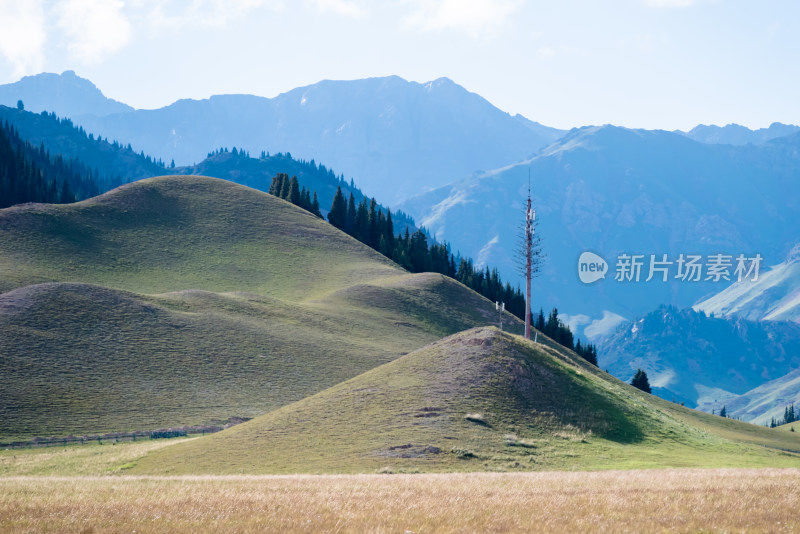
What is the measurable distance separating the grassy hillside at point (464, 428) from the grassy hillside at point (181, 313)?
23.4 meters

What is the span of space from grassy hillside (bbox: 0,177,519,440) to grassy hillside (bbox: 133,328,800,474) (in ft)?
76.6

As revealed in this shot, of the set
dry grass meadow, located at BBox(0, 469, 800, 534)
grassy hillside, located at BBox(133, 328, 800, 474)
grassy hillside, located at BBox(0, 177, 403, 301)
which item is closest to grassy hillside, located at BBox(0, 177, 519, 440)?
grassy hillside, located at BBox(0, 177, 403, 301)

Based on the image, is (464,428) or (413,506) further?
(464,428)

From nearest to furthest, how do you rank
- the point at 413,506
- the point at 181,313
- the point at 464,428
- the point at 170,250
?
1. the point at 413,506
2. the point at 464,428
3. the point at 181,313
4. the point at 170,250

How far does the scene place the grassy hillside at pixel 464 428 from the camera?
53.0m

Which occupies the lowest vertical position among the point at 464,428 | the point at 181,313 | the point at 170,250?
the point at 464,428

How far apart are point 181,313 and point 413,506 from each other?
3760 inches

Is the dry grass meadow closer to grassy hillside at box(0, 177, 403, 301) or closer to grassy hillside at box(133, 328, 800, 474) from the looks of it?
grassy hillside at box(133, 328, 800, 474)

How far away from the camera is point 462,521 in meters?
25.2

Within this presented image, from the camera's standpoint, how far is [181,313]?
117000mm

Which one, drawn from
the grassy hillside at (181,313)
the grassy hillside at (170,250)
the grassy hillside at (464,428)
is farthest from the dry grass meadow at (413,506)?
the grassy hillside at (170,250)

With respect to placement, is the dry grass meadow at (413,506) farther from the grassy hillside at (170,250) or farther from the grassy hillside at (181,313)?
the grassy hillside at (170,250)

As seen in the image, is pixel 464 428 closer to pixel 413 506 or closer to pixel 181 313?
pixel 413 506

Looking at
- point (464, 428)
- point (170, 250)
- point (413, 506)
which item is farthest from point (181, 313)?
point (413, 506)
